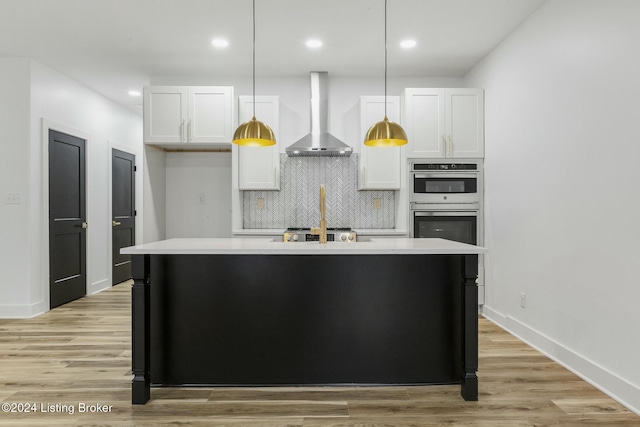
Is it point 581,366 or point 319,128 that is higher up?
point 319,128

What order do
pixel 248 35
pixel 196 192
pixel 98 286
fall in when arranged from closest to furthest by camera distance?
pixel 248 35 < pixel 196 192 < pixel 98 286

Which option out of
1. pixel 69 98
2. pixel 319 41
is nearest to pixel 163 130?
→ pixel 69 98

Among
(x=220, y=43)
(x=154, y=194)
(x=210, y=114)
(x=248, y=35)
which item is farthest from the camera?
(x=154, y=194)

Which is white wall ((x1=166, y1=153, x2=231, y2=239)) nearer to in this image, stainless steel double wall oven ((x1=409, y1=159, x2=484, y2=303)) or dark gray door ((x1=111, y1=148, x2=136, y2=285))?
dark gray door ((x1=111, y1=148, x2=136, y2=285))

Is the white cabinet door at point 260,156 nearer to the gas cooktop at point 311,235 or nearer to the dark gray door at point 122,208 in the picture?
the gas cooktop at point 311,235

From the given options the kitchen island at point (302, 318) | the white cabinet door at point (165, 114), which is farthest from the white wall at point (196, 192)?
the kitchen island at point (302, 318)

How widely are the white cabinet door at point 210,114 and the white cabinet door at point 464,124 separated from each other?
93.8 inches

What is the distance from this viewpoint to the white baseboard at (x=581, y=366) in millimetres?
2443

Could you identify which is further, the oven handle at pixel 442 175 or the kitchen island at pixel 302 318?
the oven handle at pixel 442 175

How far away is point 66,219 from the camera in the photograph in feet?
16.6

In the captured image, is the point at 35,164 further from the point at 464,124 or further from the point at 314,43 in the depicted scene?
the point at 464,124

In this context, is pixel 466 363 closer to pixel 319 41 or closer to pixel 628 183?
pixel 628 183

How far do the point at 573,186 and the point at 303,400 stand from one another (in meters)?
2.32

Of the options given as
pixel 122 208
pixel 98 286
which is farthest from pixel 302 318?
pixel 122 208
